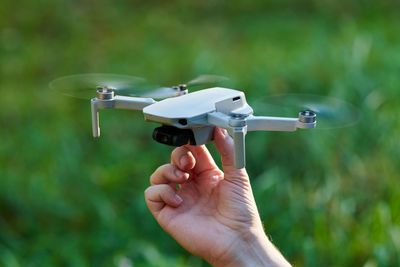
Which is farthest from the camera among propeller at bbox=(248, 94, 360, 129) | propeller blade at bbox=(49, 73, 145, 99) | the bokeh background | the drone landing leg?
the bokeh background

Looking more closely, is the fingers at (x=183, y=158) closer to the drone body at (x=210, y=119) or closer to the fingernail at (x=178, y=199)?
the fingernail at (x=178, y=199)

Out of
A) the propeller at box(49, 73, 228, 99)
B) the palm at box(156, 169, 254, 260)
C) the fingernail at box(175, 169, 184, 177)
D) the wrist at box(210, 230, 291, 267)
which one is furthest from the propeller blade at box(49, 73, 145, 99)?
the wrist at box(210, 230, 291, 267)

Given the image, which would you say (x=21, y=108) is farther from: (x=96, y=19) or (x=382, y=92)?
(x=382, y=92)

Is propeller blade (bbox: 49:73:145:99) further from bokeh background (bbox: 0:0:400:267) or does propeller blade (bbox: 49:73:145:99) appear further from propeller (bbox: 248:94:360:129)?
bokeh background (bbox: 0:0:400:267)

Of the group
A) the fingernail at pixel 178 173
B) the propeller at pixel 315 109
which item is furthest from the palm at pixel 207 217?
the propeller at pixel 315 109

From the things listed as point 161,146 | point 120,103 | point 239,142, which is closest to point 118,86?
point 120,103

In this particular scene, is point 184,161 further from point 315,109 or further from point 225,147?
point 315,109
